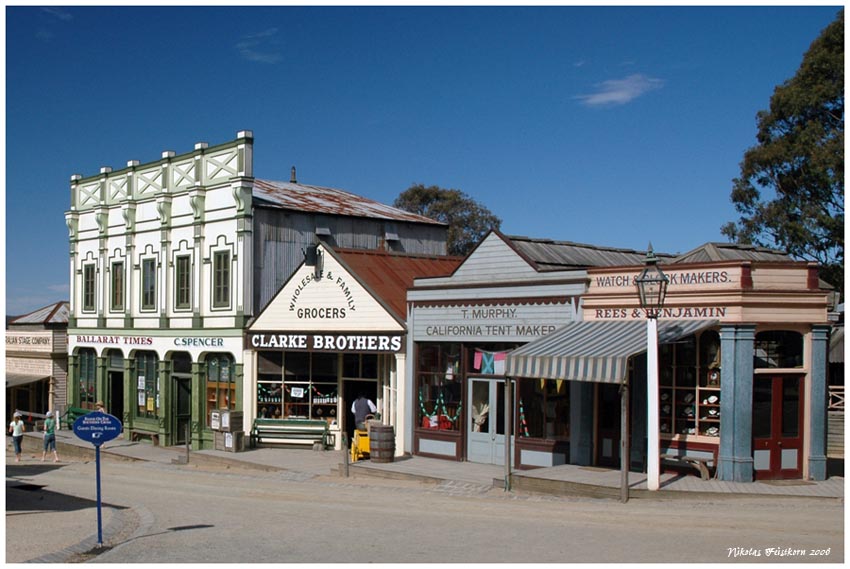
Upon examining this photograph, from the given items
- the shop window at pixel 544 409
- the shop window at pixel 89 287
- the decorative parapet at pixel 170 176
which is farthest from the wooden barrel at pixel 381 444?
the shop window at pixel 89 287

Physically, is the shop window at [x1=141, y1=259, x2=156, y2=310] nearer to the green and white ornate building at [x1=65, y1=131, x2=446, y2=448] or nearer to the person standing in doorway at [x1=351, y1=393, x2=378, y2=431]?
the green and white ornate building at [x1=65, y1=131, x2=446, y2=448]

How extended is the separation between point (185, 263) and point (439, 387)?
1137 cm

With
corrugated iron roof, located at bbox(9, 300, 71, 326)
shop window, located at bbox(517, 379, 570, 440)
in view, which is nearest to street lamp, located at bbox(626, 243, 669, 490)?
shop window, located at bbox(517, 379, 570, 440)

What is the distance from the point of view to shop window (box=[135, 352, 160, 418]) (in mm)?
32719

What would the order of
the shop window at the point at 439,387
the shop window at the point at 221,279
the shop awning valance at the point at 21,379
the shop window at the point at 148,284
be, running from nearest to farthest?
the shop window at the point at 439,387
the shop window at the point at 221,279
the shop window at the point at 148,284
the shop awning valance at the point at 21,379

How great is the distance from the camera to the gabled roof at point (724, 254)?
21.8 m

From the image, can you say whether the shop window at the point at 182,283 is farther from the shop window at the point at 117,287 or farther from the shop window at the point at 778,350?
the shop window at the point at 778,350

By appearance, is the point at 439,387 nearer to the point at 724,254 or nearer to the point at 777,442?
the point at 724,254

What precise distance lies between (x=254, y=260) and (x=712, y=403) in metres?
15.1

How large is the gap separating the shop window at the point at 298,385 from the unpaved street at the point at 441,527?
6.92 meters

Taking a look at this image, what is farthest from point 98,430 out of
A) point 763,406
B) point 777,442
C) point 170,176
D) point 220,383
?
point 170,176

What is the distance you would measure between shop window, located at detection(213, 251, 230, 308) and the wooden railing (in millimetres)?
17537

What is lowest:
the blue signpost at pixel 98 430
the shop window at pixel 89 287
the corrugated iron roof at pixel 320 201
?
the blue signpost at pixel 98 430

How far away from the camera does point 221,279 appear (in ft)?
99.2
